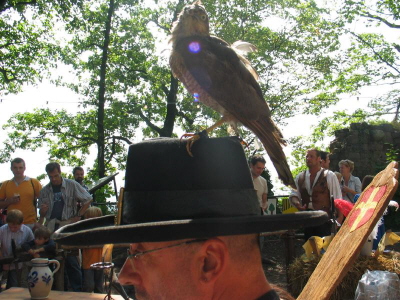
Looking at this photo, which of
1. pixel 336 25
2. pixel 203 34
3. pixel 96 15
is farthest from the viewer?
pixel 336 25

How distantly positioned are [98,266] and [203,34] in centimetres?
178

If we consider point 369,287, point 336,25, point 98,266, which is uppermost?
point 336,25

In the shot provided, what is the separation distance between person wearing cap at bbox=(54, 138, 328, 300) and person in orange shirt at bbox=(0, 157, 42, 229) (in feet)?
19.9

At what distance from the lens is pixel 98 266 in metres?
3.04

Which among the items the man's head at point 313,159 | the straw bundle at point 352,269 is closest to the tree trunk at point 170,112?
the man's head at point 313,159

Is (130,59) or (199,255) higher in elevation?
(130,59)

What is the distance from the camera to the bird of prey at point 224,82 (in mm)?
2953

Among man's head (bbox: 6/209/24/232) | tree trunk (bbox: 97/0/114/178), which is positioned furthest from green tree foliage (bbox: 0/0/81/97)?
man's head (bbox: 6/209/24/232)

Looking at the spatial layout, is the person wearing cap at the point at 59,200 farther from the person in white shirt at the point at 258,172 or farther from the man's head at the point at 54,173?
the person in white shirt at the point at 258,172

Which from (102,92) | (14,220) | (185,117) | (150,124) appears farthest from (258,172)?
(150,124)

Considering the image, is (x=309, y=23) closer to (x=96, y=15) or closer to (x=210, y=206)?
(x=96, y=15)

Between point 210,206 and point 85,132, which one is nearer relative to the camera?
point 210,206

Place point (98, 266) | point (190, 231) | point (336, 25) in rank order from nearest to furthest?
point (190, 231), point (98, 266), point (336, 25)

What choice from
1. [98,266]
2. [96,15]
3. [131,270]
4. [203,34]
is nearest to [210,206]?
[131,270]
